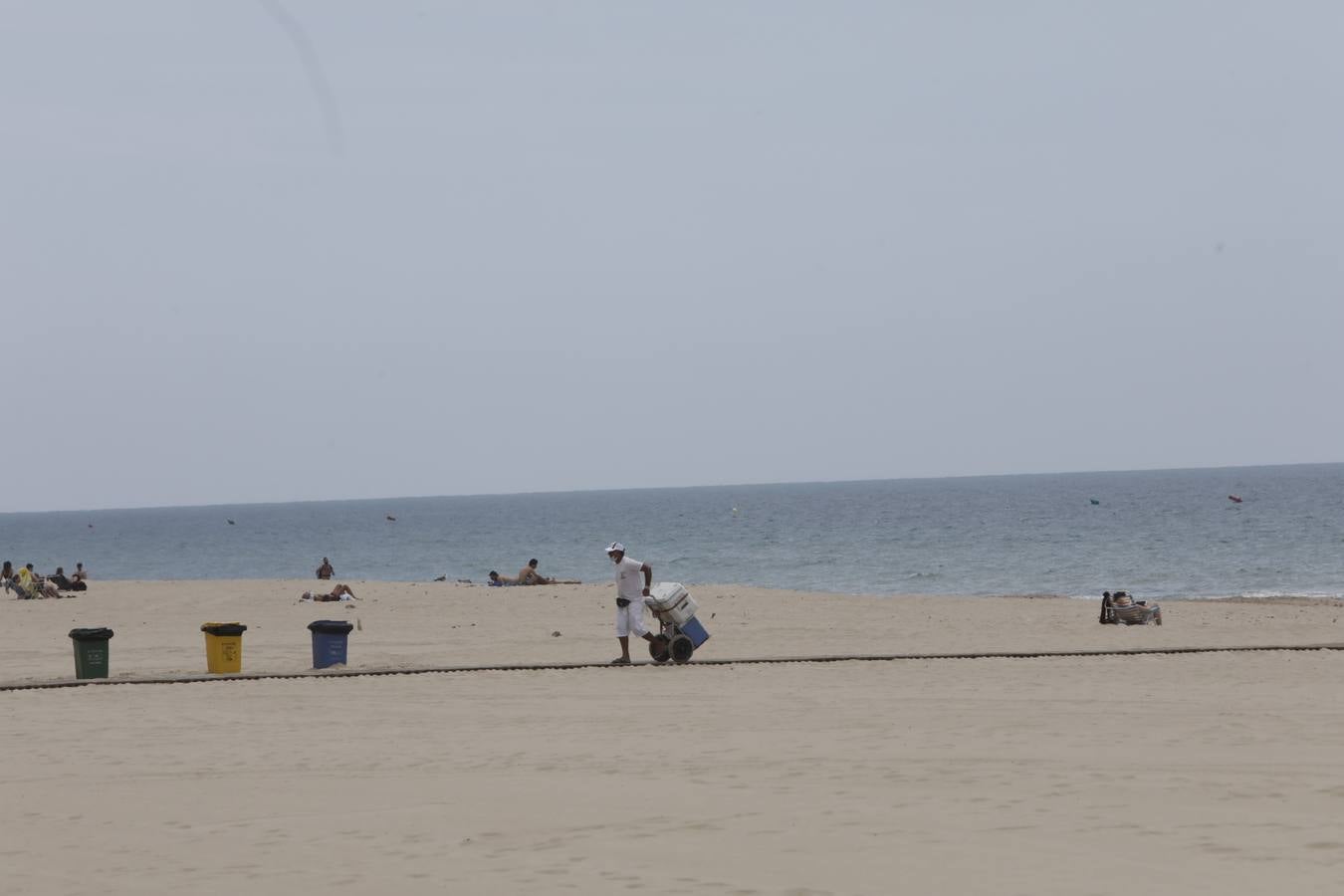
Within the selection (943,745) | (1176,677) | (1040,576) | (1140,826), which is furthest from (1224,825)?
(1040,576)

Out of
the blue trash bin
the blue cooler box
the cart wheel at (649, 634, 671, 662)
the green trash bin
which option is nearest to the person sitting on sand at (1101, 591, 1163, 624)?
the blue cooler box

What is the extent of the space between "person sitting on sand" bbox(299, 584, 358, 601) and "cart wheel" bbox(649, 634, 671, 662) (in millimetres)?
16115

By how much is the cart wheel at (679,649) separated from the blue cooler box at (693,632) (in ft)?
0.36

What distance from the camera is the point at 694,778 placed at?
10.4 m

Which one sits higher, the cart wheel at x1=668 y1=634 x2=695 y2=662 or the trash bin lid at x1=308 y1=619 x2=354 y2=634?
the trash bin lid at x1=308 y1=619 x2=354 y2=634

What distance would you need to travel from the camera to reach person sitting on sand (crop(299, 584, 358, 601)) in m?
33.2

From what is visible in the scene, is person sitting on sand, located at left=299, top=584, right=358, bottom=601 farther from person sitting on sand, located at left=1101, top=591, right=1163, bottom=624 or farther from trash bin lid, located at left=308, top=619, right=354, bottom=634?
person sitting on sand, located at left=1101, top=591, right=1163, bottom=624

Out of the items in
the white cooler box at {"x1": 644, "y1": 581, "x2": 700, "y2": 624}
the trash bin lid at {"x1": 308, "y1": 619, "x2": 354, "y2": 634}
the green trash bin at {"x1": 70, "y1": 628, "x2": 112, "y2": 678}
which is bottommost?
the green trash bin at {"x1": 70, "y1": 628, "x2": 112, "y2": 678}

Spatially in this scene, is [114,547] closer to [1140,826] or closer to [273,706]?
[273,706]

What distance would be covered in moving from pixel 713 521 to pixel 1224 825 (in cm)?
12951

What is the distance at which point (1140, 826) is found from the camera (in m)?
8.48

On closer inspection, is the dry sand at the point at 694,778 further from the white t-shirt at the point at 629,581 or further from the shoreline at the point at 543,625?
the white t-shirt at the point at 629,581

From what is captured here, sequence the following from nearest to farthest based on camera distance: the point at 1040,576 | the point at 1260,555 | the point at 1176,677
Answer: the point at 1176,677, the point at 1040,576, the point at 1260,555

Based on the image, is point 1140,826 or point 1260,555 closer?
point 1140,826
